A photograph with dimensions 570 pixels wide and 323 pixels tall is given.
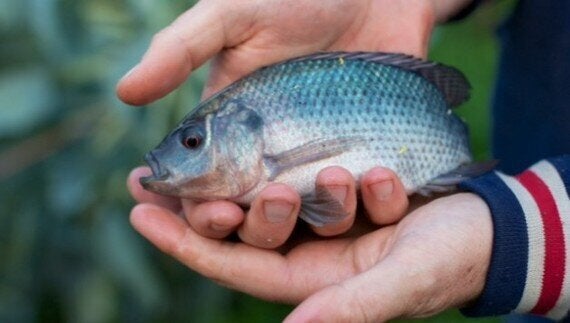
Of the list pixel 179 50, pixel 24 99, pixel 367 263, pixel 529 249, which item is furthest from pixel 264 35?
pixel 24 99

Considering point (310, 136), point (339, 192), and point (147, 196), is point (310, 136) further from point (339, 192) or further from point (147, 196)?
point (147, 196)

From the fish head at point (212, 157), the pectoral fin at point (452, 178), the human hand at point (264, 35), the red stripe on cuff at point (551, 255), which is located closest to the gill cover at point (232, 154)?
the fish head at point (212, 157)

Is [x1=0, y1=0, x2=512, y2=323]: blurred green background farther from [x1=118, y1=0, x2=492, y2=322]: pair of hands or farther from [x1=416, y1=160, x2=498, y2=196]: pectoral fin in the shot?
[x1=416, y1=160, x2=498, y2=196]: pectoral fin

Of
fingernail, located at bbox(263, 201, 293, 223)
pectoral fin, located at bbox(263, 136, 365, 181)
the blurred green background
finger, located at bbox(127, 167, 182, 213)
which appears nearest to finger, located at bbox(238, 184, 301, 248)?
fingernail, located at bbox(263, 201, 293, 223)

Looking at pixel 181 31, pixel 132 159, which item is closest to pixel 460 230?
pixel 181 31

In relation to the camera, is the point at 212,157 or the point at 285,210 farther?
the point at 212,157

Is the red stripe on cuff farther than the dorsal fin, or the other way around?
the dorsal fin
